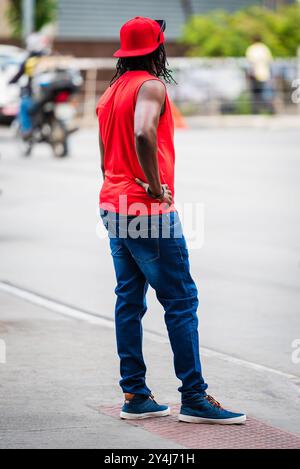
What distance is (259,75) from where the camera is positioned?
30.8m

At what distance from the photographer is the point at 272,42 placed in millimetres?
37125

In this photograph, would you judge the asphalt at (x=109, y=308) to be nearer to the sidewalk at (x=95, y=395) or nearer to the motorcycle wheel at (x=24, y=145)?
Answer: the sidewalk at (x=95, y=395)

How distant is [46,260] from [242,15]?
2952cm

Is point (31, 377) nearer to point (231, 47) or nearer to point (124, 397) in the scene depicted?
point (124, 397)

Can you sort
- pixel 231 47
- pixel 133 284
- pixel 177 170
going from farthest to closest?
pixel 231 47
pixel 177 170
pixel 133 284

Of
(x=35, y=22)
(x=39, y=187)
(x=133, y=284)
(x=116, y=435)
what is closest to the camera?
(x=116, y=435)

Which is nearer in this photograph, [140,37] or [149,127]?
[149,127]

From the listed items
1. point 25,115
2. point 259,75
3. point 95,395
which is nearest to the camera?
point 95,395

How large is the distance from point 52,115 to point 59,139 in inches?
17.4

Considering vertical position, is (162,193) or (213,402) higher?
(162,193)

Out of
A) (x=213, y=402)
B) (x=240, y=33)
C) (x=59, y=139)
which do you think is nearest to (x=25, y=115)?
(x=59, y=139)

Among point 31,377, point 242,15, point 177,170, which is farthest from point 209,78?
point 31,377

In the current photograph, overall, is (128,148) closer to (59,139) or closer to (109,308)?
(109,308)

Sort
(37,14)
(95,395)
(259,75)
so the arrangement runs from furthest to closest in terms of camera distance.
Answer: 1. (37,14)
2. (259,75)
3. (95,395)
